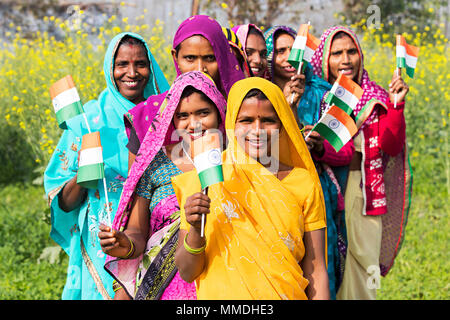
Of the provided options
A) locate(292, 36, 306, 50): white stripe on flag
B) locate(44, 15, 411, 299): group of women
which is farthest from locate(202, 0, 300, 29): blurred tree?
locate(292, 36, 306, 50): white stripe on flag

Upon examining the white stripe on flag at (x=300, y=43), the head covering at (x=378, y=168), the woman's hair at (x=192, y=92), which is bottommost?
the head covering at (x=378, y=168)

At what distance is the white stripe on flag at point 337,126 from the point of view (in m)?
3.03

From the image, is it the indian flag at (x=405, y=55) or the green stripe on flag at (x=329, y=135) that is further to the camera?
the indian flag at (x=405, y=55)

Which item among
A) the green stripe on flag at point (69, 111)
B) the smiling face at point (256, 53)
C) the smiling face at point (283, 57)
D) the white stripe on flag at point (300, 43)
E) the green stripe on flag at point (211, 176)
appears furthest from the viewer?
the smiling face at point (283, 57)

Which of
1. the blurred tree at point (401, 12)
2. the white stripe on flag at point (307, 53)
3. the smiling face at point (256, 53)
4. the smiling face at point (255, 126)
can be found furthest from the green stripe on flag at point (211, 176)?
the blurred tree at point (401, 12)

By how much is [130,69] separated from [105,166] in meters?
0.61

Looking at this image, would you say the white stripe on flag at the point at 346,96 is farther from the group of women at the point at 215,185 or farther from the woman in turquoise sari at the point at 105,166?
the woman in turquoise sari at the point at 105,166

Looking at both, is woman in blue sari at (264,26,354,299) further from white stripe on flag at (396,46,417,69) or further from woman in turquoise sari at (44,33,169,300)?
woman in turquoise sari at (44,33,169,300)

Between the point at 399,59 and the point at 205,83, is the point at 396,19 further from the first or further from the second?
the point at 205,83

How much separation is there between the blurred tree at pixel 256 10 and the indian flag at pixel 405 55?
19.6 ft

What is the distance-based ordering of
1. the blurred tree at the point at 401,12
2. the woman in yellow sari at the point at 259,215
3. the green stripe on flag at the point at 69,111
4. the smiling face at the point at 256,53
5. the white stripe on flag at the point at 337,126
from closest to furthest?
the woman in yellow sari at the point at 259,215
the green stripe on flag at the point at 69,111
the white stripe on flag at the point at 337,126
the smiling face at the point at 256,53
the blurred tree at the point at 401,12

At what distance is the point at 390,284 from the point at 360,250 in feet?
5.23

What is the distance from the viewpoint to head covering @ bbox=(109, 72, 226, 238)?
261 centimetres

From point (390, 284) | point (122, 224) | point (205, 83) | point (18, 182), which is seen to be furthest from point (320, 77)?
point (18, 182)
